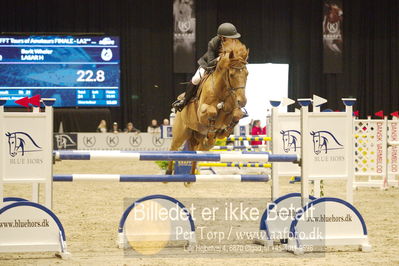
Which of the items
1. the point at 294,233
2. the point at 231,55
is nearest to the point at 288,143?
the point at 231,55

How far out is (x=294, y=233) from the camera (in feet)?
16.6

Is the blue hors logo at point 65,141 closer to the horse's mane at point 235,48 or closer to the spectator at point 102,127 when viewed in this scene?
the spectator at point 102,127

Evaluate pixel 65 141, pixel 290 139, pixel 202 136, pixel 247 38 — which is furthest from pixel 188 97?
pixel 247 38

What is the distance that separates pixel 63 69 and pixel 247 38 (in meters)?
7.29

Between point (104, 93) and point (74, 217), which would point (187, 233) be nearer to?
point (74, 217)

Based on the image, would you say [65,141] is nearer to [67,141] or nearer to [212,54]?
[67,141]

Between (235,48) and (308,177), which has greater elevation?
(235,48)

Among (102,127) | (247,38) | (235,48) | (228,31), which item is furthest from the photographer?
(247,38)

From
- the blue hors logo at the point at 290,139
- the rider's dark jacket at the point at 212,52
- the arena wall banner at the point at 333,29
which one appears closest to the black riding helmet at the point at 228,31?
the rider's dark jacket at the point at 212,52

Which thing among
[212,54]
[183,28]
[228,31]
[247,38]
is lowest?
[212,54]

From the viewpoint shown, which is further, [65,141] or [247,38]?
[247,38]

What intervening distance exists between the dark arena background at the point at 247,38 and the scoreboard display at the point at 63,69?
246cm

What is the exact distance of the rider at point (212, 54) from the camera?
21.4 ft

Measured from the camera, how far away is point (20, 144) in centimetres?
486
